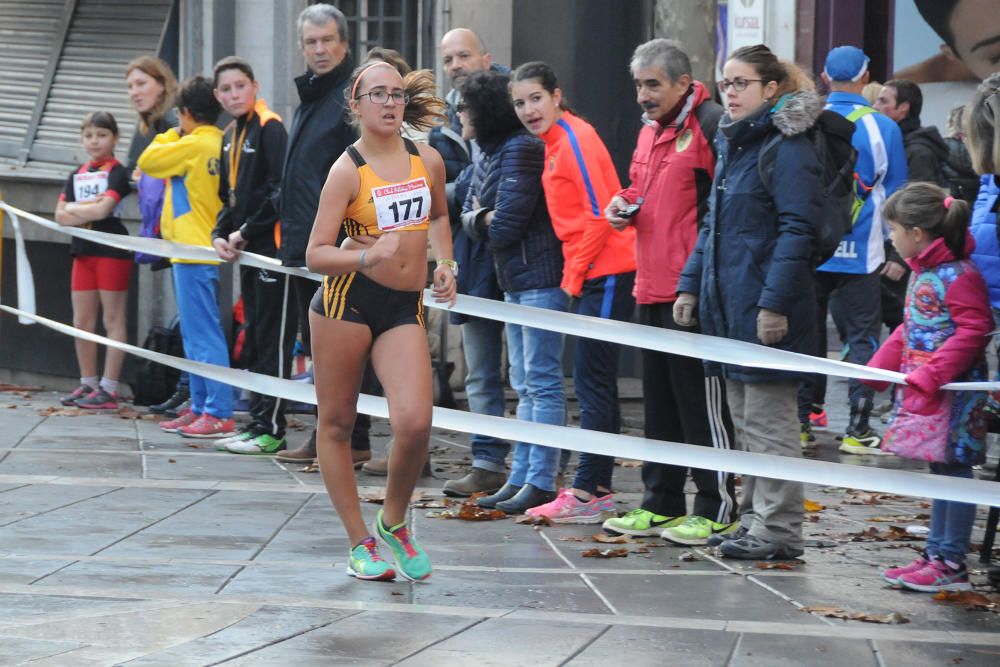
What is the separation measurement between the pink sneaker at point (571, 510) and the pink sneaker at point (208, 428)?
10.4 ft

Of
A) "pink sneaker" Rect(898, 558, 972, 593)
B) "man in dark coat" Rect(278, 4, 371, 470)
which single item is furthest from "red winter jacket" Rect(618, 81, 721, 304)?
"man in dark coat" Rect(278, 4, 371, 470)

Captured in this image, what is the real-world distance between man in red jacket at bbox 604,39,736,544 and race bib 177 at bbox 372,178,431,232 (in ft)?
3.90

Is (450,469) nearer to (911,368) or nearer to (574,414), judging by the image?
(574,414)

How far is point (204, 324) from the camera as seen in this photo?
429 inches

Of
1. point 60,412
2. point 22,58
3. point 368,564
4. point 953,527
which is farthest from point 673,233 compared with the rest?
point 22,58

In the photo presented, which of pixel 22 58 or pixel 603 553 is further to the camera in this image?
pixel 22 58

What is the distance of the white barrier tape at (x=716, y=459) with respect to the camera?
6.38 m

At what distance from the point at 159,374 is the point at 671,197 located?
17.7 feet

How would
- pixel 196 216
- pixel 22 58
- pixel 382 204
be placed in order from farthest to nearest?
pixel 22 58 → pixel 196 216 → pixel 382 204

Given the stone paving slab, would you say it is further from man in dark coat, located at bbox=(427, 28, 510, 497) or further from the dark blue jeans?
man in dark coat, located at bbox=(427, 28, 510, 497)

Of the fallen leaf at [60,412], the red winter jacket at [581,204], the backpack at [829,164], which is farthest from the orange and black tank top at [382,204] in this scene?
the fallen leaf at [60,412]

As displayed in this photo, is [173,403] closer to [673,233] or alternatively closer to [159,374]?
[159,374]

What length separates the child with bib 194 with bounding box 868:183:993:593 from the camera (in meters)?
6.65

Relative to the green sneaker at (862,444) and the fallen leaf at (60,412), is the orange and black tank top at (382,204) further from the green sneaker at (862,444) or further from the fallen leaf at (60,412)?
the fallen leaf at (60,412)
